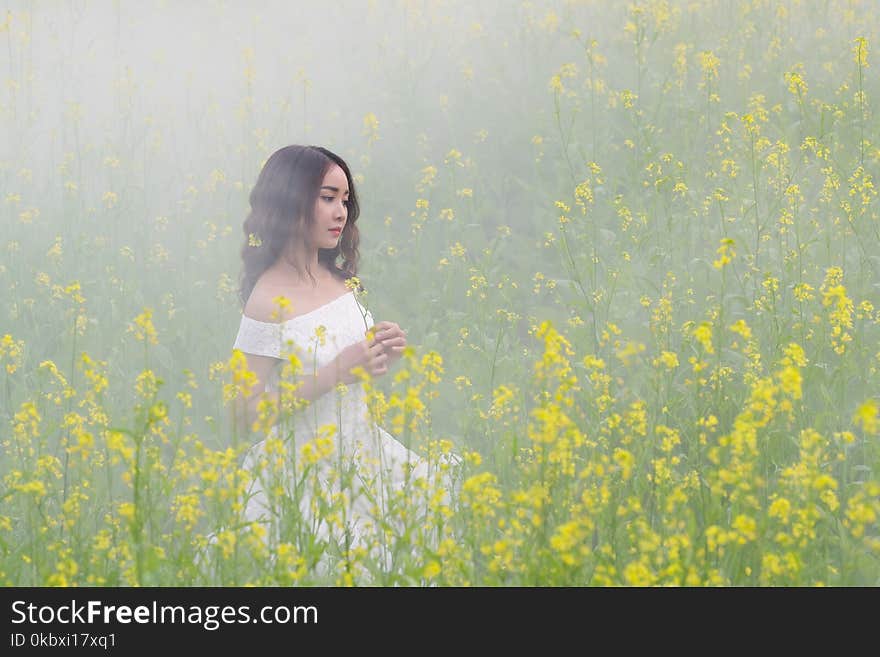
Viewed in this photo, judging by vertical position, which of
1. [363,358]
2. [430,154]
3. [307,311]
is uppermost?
[430,154]

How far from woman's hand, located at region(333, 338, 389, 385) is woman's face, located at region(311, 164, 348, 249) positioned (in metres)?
0.47

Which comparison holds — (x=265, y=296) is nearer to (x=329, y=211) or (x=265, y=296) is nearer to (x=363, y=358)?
(x=329, y=211)

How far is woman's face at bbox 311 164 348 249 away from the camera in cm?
402

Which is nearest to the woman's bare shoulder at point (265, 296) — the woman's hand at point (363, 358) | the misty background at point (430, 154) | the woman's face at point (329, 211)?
the woman's face at point (329, 211)

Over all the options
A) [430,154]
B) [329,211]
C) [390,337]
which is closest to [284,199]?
[329,211]

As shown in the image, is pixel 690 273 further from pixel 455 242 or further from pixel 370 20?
pixel 370 20

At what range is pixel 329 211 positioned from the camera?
4.04m

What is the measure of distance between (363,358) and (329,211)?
619 millimetres

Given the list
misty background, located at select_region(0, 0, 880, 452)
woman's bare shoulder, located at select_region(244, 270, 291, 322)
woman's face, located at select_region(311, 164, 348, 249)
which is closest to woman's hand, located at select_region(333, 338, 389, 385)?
woman's bare shoulder, located at select_region(244, 270, 291, 322)

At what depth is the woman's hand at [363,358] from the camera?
3686 mm

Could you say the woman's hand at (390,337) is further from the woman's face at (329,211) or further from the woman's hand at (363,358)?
the woman's face at (329,211)

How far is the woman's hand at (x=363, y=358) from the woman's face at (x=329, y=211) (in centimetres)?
47
